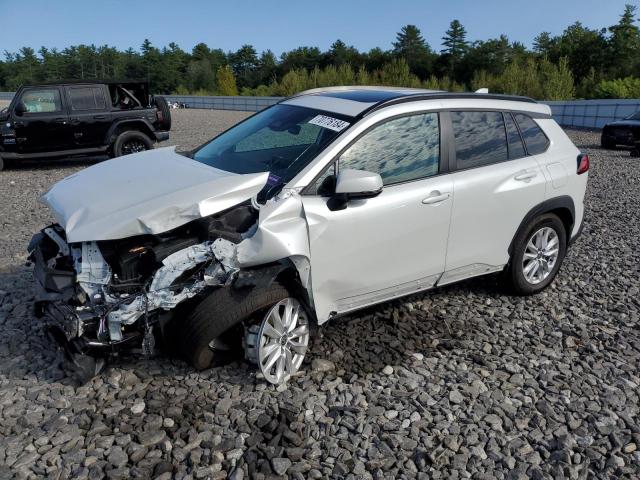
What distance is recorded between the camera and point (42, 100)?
1217 centimetres

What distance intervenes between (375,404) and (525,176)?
2.30 m

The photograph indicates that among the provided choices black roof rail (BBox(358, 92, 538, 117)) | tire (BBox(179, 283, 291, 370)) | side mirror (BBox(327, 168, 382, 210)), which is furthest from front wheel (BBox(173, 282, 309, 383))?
black roof rail (BBox(358, 92, 538, 117))

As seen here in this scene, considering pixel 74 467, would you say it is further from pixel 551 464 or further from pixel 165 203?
pixel 551 464

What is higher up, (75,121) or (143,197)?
(143,197)

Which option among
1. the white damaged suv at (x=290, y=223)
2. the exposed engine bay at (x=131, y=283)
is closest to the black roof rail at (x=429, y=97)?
the white damaged suv at (x=290, y=223)

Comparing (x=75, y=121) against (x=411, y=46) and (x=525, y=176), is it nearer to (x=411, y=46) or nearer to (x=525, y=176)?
(x=525, y=176)

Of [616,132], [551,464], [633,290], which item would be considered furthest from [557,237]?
[616,132]

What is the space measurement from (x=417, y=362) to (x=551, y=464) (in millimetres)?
1160

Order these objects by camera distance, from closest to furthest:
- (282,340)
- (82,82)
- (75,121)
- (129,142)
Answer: (282,340)
(75,121)
(82,82)
(129,142)

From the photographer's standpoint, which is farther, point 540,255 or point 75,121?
point 75,121

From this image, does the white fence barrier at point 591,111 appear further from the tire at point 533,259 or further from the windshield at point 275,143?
the tire at point 533,259

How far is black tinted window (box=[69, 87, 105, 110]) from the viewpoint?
12.4 meters

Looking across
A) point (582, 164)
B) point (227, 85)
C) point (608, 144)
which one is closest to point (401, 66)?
point (227, 85)

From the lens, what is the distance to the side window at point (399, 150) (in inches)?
152
